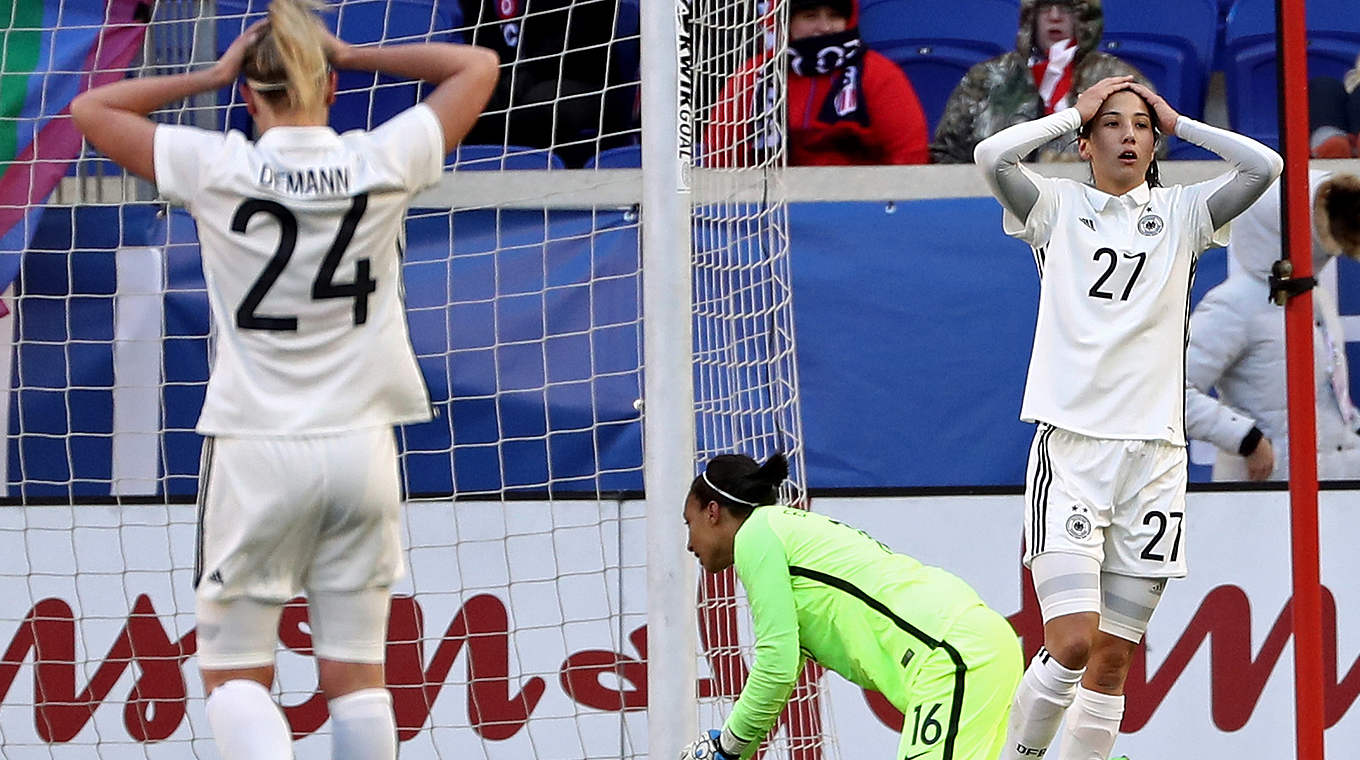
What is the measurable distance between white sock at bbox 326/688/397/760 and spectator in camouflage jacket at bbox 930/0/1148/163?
14.6ft

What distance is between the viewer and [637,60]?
646cm

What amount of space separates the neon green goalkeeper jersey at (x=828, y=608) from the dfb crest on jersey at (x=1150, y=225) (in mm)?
1076

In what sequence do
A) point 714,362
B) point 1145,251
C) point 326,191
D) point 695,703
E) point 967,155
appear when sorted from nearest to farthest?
point 326,191 < point 1145,251 < point 695,703 < point 714,362 < point 967,155

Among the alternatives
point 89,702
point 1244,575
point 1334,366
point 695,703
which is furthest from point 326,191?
point 1334,366

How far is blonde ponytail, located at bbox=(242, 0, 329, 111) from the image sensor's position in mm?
3146

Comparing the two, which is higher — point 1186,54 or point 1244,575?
point 1186,54

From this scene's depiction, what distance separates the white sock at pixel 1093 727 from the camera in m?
4.48

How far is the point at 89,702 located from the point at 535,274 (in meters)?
2.15

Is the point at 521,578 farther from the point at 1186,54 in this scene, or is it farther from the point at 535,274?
the point at 1186,54

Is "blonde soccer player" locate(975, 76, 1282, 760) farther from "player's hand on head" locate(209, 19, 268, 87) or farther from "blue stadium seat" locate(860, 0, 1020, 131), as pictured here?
"blue stadium seat" locate(860, 0, 1020, 131)

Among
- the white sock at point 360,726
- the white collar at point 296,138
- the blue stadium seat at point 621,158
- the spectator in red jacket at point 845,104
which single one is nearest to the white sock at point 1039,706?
the white sock at point 360,726

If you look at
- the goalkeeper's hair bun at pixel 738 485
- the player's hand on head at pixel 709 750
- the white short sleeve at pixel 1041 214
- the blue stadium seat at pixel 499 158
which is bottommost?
the player's hand on head at pixel 709 750

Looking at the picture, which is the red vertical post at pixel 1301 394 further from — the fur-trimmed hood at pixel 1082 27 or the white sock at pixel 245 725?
the fur-trimmed hood at pixel 1082 27

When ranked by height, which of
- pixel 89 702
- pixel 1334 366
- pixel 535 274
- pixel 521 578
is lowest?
pixel 89 702
